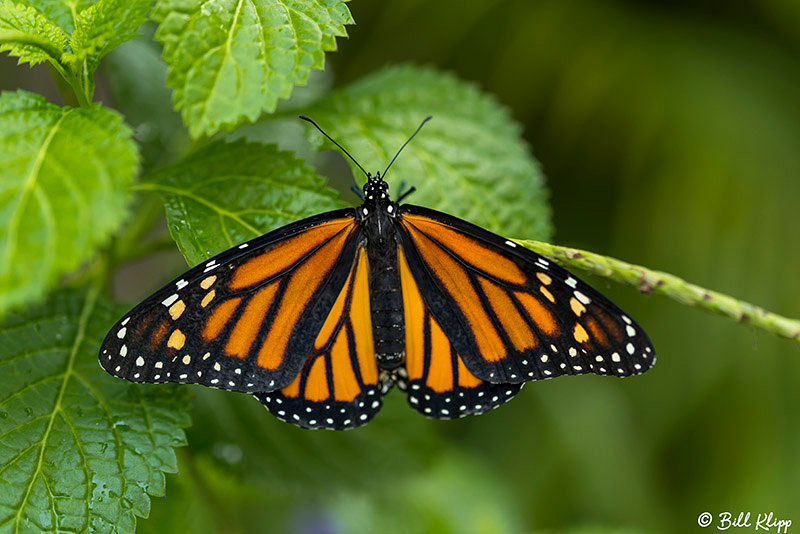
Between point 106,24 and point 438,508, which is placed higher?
point 106,24

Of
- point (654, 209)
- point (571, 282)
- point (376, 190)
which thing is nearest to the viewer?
point (571, 282)

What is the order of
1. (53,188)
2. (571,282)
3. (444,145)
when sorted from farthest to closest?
(444,145)
(571,282)
(53,188)

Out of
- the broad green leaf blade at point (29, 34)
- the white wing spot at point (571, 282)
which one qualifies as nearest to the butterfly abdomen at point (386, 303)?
the white wing spot at point (571, 282)

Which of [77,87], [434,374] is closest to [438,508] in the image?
[434,374]

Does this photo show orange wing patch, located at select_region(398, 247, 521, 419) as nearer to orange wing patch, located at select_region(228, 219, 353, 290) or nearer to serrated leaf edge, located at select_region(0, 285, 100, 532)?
orange wing patch, located at select_region(228, 219, 353, 290)

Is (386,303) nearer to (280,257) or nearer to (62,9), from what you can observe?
(280,257)

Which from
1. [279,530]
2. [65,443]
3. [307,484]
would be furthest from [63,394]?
[279,530]
